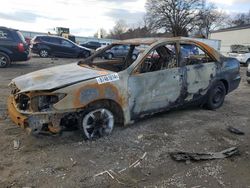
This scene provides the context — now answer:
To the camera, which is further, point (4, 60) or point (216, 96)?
point (4, 60)

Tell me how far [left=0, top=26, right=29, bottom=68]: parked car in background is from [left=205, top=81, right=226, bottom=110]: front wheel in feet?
31.7

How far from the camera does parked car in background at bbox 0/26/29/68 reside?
13406 millimetres

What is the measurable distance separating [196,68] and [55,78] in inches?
112

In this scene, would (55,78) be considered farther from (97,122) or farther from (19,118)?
(97,122)

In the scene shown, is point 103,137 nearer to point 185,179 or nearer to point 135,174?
point 135,174

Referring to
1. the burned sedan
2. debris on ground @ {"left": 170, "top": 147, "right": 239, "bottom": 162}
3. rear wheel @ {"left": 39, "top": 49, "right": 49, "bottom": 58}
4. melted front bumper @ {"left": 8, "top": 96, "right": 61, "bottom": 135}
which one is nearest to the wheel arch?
the burned sedan

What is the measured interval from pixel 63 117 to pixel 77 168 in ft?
2.76

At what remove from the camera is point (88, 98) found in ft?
15.4

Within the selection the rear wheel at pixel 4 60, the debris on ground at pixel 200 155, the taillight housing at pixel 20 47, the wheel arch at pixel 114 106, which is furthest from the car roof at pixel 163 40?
the rear wheel at pixel 4 60

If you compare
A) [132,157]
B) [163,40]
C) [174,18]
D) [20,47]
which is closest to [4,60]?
[20,47]

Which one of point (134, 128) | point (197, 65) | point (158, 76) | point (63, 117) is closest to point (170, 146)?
point (134, 128)

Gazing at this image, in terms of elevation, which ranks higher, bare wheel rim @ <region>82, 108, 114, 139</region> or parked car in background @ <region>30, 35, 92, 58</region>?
parked car in background @ <region>30, 35, 92, 58</region>

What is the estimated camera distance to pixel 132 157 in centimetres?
448

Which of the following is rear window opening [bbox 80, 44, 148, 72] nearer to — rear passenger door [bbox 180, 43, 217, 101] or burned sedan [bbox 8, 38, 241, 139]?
burned sedan [bbox 8, 38, 241, 139]
